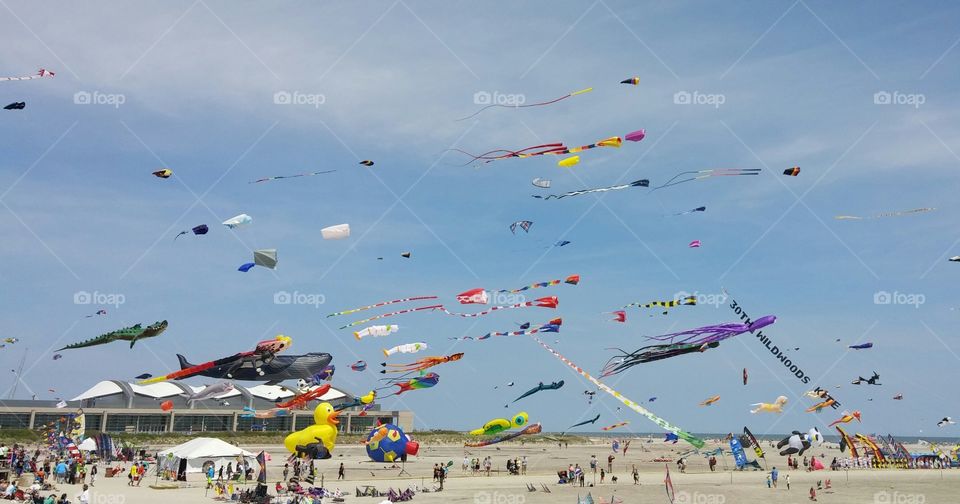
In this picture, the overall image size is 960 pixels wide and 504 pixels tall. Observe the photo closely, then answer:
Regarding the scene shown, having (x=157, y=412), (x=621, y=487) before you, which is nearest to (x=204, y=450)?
(x=621, y=487)

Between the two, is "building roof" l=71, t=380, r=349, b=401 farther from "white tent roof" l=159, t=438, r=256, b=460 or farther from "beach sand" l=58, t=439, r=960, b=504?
"white tent roof" l=159, t=438, r=256, b=460

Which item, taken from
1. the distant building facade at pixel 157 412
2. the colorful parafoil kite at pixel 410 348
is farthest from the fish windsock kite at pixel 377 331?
the distant building facade at pixel 157 412

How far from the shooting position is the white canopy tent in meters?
32.2

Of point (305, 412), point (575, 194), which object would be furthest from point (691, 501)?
point (305, 412)

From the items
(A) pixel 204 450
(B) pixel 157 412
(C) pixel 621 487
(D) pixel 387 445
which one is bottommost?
(C) pixel 621 487

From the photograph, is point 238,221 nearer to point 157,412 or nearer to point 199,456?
point 199,456

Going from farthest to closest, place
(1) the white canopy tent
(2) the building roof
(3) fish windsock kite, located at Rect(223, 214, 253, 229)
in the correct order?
(2) the building roof → (1) the white canopy tent → (3) fish windsock kite, located at Rect(223, 214, 253, 229)

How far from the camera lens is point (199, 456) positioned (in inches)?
1266

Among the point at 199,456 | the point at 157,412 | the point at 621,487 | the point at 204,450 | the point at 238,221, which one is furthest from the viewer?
the point at 157,412

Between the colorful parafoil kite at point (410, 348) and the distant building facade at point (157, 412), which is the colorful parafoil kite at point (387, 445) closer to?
the colorful parafoil kite at point (410, 348)

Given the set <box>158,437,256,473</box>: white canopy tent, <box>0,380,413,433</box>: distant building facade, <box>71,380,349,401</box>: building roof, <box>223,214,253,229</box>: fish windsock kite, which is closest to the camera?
<box>223,214,253,229</box>: fish windsock kite

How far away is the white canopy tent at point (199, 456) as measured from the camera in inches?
1267

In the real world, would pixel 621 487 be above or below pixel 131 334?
below

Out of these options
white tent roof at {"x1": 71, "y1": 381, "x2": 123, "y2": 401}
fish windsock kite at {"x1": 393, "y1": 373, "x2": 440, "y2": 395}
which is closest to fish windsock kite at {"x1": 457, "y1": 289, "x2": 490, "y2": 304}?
fish windsock kite at {"x1": 393, "y1": 373, "x2": 440, "y2": 395}
